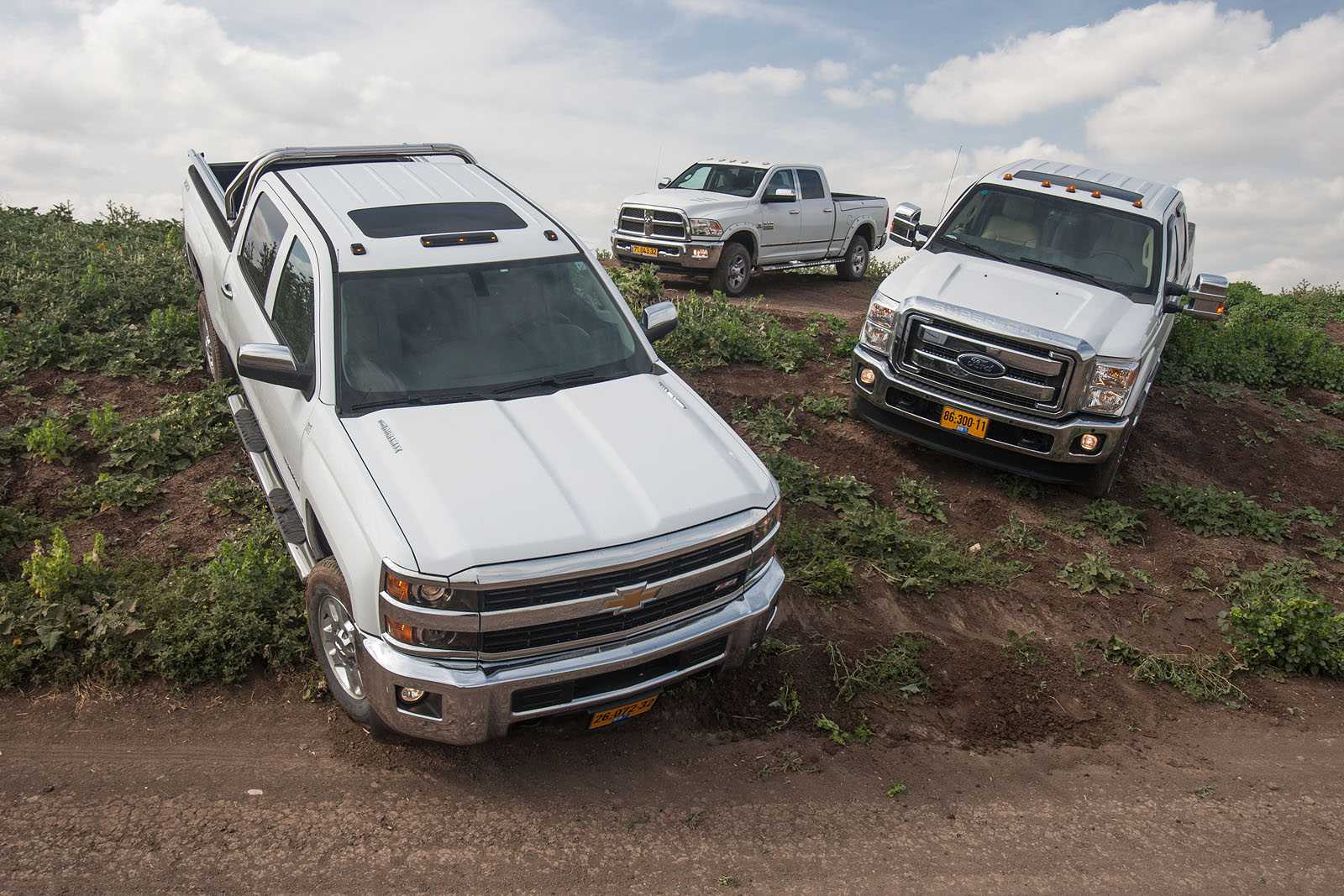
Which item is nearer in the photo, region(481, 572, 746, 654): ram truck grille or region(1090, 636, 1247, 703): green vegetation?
region(481, 572, 746, 654): ram truck grille

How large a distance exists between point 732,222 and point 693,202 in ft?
2.02

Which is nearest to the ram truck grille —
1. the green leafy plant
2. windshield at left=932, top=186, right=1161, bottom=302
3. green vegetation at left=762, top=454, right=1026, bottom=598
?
green vegetation at left=762, top=454, right=1026, bottom=598

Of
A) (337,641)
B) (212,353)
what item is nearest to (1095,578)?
(337,641)

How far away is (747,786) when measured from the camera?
175 inches

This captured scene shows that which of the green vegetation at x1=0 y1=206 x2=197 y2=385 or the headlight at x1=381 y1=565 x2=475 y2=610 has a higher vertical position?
the headlight at x1=381 y1=565 x2=475 y2=610

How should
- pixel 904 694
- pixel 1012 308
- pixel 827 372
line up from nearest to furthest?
pixel 904 694 < pixel 1012 308 < pixel 827 372

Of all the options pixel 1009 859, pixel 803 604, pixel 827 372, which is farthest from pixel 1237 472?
pixel 1009 859

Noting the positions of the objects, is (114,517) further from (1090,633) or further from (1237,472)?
(1237,472)

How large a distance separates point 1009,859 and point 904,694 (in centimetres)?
Result: 112

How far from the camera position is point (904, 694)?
5.20 metres

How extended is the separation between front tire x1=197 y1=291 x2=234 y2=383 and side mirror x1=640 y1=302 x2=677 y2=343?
135 inches

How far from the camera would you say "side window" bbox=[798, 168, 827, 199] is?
1462 centimetres

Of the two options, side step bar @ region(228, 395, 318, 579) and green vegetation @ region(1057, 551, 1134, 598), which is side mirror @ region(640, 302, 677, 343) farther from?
green vegetation @ region(1057, 551, 1134, 598)

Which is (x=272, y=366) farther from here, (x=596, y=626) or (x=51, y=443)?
(x=51, y=443)
